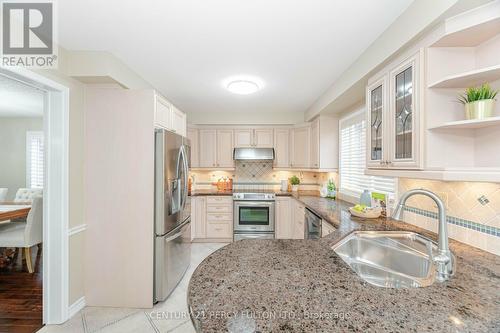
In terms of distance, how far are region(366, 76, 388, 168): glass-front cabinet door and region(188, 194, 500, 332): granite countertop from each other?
89 centimetres

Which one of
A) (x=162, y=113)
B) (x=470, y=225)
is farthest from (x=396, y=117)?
(x=162, y=113)

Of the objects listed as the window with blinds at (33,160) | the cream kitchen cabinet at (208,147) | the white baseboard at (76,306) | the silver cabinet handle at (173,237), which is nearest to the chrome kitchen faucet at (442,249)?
the silver cabinet handle at (173,237)

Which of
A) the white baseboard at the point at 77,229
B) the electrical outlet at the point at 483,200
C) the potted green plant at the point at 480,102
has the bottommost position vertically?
the white baseboard at the point at 77,229

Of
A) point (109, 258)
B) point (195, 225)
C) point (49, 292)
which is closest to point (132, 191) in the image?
point (109, 258)

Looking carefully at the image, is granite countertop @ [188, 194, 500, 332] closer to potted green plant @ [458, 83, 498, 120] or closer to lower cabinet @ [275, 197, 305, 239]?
potted green plant @ [458, 83, 498, 120]

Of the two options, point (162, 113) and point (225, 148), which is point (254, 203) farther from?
point (162, 113)

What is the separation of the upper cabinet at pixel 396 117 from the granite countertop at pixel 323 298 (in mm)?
700

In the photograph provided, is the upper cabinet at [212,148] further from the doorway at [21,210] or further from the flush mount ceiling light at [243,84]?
the doorway at [21,210]

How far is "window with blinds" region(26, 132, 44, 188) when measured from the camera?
4773 millimetres

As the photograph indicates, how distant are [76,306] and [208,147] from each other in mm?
2970

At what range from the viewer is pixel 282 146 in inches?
174

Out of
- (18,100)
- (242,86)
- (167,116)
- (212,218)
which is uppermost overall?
(18,100)

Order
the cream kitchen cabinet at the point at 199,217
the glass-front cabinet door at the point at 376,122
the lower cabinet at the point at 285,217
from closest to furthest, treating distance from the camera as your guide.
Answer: the glass-front cabinet door at the point at 376,122 → the lower cabinet at the point at 285,217 → the cream kitchen cabinet at the point at 199,217

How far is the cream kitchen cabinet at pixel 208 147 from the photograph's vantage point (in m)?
4.41
